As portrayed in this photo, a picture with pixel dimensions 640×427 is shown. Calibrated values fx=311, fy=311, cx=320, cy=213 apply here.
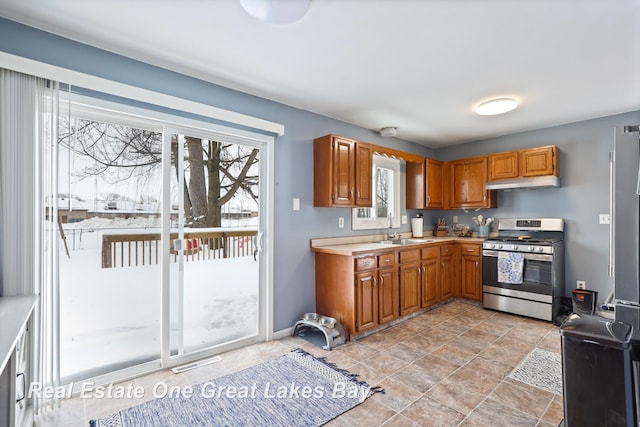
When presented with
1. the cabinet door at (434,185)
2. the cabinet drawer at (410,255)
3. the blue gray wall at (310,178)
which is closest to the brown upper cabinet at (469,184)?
the cabinet door at (434,185)

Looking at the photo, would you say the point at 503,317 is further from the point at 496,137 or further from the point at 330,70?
the point at 330,70

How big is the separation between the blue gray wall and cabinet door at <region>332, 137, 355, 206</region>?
29cm

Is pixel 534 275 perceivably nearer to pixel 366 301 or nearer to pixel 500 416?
pixel 366 301

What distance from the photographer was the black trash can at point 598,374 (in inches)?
52.6

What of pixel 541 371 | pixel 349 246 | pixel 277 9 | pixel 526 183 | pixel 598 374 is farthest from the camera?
pixel 526 183

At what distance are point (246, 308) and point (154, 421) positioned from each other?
4.18ft

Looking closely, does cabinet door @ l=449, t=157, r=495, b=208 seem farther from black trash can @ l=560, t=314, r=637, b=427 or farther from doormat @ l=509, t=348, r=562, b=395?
black trash can @ l=560, t=314, r=637, b=427

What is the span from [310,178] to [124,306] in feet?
6.88

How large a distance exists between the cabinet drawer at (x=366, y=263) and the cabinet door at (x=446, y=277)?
1.53 metres

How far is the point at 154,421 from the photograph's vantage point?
1.90 metres

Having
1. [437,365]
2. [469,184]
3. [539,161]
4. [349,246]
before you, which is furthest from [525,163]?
[437,365]

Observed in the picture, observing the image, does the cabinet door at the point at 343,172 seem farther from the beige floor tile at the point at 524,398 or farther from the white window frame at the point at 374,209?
the beige floor tile at the point at 524,398

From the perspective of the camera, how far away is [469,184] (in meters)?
4.70

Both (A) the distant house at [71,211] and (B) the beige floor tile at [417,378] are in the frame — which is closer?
(A) the distant house at [71,211]
